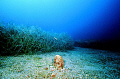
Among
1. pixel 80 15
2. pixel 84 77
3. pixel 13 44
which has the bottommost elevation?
pixel 84 77

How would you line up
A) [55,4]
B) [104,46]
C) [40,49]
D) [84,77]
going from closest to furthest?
[84,77] → [40,49] → [104,46] → [55,4]

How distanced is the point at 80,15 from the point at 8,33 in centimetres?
5072

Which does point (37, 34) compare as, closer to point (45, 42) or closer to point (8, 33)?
point (45, 42)

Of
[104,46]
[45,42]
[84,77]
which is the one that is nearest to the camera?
[84,77]

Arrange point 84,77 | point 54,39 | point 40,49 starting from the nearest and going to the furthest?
point 84,77
point 40,49
point 54,39

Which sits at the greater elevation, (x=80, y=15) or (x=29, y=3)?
(x=29, y=3)

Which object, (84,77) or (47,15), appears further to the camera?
(47,15)

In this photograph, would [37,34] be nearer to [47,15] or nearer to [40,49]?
[40,49]

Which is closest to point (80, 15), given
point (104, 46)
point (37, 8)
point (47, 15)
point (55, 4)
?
point (55, 4)

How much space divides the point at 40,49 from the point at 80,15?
50117 mm

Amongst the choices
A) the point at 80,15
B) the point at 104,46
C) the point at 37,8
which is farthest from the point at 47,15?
the point at 104,46

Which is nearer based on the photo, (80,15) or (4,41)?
(4,41)

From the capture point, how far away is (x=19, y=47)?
8.01 feet

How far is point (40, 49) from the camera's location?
296 centimetres
